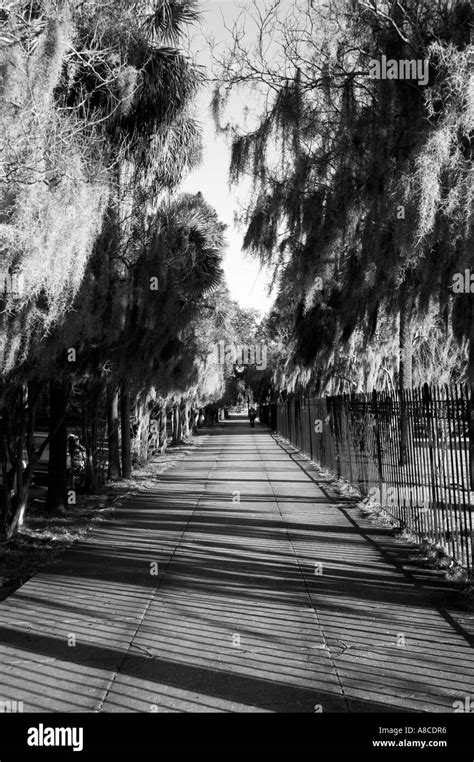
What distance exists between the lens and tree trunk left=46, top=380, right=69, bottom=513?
11.5m

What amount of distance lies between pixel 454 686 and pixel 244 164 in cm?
686

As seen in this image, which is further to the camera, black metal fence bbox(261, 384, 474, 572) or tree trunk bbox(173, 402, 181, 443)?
tree trunk bbox(173, 402, 181, 443)

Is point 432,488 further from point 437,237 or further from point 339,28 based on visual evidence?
point 339,28

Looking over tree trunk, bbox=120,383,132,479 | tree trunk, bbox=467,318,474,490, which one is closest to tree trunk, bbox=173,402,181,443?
tree trunk, bbox=120,383,132,479

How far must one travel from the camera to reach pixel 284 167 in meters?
9.35

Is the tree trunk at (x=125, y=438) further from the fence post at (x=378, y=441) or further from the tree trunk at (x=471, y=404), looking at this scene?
the tree trunk at (x=471, y=404)

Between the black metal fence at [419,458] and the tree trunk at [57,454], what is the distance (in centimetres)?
499

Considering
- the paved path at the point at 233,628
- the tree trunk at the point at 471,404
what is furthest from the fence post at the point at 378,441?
the tree trunk at the point at 471,404

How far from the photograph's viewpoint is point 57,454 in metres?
12.2

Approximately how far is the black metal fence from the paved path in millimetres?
587

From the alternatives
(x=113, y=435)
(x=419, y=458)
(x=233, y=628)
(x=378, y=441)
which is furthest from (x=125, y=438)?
(x=233, y=628)

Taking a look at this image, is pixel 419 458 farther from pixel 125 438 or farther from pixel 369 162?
pixel 125 438

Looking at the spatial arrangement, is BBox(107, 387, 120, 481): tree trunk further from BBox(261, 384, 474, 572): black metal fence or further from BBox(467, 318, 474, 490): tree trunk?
BBox(467, 318, 474, 490): tree trunk

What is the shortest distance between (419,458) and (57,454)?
601cm
